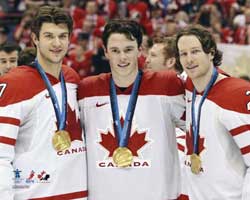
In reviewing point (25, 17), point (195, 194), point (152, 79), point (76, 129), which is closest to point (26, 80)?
point (76, 129)

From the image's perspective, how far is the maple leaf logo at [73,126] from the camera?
4.04 m

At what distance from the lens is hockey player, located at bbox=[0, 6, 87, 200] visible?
383 cm

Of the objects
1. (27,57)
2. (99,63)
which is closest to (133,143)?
(27,57)

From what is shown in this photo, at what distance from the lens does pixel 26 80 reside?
12.9ft

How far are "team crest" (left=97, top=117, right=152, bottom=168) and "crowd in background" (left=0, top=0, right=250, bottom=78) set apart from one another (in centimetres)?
755

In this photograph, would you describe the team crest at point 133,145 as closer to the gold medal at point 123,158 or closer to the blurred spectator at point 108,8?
the gold medal at point 123,158

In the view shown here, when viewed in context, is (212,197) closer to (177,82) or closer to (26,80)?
(177,82)

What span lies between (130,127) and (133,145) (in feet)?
0.36

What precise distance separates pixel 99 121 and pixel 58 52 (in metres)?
0.49

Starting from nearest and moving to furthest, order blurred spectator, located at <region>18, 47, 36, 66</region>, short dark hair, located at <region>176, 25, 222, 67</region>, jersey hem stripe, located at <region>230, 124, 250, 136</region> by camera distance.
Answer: jersey hem stripe, located at <region>230, 124, 250, 136</region> < short dark hair, located at <region>176, 25, 222, 67</region> < blurred spectator, located at <region>18, 47, 36, 66</region>

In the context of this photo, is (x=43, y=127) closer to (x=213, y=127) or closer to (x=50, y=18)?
(x=50, y=18)

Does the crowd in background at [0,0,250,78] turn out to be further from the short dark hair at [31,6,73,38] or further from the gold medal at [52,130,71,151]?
the gold medal at [52,130,71,151]

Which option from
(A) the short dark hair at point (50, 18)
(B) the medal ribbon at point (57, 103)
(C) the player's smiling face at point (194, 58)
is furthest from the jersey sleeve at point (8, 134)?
(C) the player's smiling face at point (194, 58)

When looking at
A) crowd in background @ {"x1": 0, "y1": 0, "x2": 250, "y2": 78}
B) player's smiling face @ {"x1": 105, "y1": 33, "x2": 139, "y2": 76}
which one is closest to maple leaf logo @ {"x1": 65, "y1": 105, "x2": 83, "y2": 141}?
player's smiling face @ {"x1": 105, "y1": 33, "x2": 139, "y2": 76}
